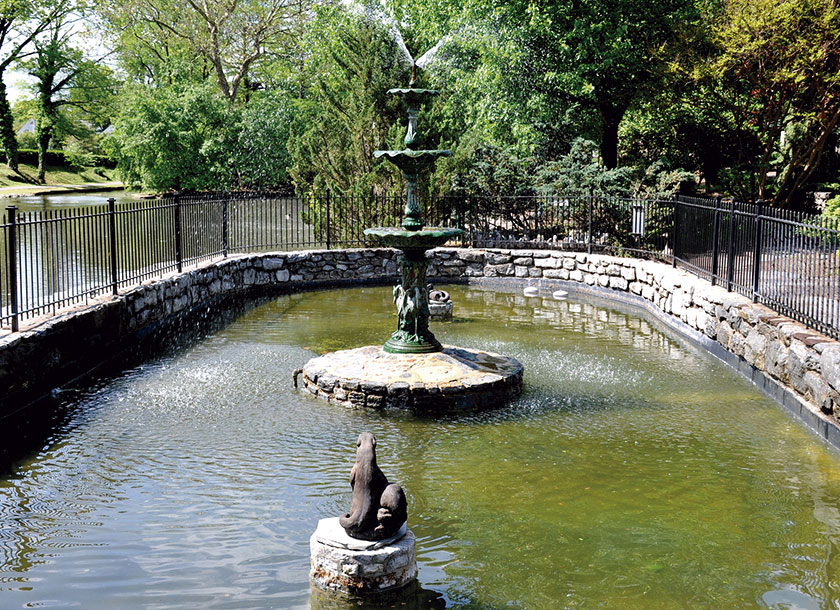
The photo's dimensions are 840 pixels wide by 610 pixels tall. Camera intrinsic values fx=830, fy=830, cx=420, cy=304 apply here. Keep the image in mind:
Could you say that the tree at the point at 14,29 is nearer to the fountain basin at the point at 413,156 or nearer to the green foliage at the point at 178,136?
the green foliage at the point at 178,136

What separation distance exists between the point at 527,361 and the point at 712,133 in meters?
14.5

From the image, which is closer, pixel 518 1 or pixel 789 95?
pixel 789 95

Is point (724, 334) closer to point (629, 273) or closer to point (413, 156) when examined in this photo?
point (413, 156)

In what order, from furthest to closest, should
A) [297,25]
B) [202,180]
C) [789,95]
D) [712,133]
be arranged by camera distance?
[297,25]
[202,180]
[712,133]
[789,95]

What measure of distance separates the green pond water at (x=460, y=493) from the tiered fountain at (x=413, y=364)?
285 millimetres

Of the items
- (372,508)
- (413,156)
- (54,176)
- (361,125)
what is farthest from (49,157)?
(372,508)

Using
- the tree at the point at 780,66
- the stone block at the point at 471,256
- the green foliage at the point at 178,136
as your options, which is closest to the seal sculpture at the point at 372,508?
the stone block at the point at 471,256

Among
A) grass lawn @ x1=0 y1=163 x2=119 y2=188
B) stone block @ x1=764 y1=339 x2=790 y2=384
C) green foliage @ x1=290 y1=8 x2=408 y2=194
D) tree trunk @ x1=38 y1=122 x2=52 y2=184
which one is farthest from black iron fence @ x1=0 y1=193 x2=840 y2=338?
tree trunk @ x1=38 y1=122 x2=52 y2=184

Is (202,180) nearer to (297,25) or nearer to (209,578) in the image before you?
(297,25)

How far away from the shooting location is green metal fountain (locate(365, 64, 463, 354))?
1008 centimetres

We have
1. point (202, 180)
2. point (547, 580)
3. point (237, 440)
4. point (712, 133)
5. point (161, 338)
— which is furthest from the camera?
point (202, 180)

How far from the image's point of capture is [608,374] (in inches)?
415

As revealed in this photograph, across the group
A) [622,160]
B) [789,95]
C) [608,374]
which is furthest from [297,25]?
[608,374]

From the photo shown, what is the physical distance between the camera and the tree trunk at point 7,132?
163 ft
